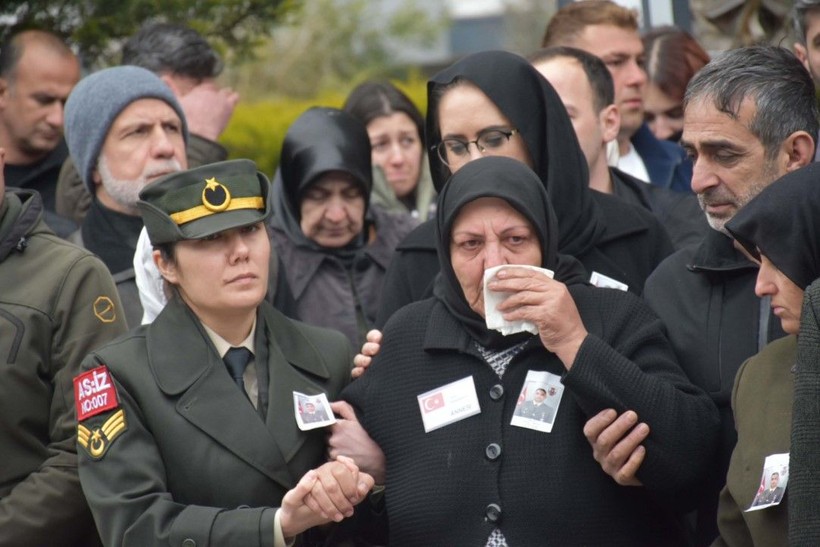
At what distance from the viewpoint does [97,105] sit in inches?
230

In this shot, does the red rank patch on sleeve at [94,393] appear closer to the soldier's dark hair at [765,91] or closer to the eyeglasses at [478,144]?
the eyeglasses at [478,144]

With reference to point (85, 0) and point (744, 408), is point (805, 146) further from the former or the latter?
point (85, 0)

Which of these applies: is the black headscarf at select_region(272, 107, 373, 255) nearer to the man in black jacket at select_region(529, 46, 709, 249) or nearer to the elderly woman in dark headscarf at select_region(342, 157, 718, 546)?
the man in black jacket at select_region(529, 46, 709, 249)

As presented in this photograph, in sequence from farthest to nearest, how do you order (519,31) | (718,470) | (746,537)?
(519,31) → (718,470) → (746,537)

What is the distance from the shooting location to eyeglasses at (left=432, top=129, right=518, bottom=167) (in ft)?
16.3

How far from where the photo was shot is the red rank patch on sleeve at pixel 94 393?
4227 mm

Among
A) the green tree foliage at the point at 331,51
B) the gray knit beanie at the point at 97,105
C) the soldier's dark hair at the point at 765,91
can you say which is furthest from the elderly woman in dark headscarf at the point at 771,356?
the green tree foliage at the point at 331,51

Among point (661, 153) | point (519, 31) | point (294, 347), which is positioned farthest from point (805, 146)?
point (519, 31)

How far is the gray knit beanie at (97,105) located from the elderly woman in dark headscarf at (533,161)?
141 cm

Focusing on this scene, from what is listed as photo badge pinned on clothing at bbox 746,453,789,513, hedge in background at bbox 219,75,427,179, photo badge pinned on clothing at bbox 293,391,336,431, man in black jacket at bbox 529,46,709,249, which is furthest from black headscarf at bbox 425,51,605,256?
hedge in background at bbox 219,75,427,179

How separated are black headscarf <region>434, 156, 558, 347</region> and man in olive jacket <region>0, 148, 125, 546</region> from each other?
1.21 m

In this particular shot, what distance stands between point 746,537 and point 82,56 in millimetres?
5313

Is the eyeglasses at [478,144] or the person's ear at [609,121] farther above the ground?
the eyeglasses at [478,144]

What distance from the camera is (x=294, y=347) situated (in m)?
4.59
